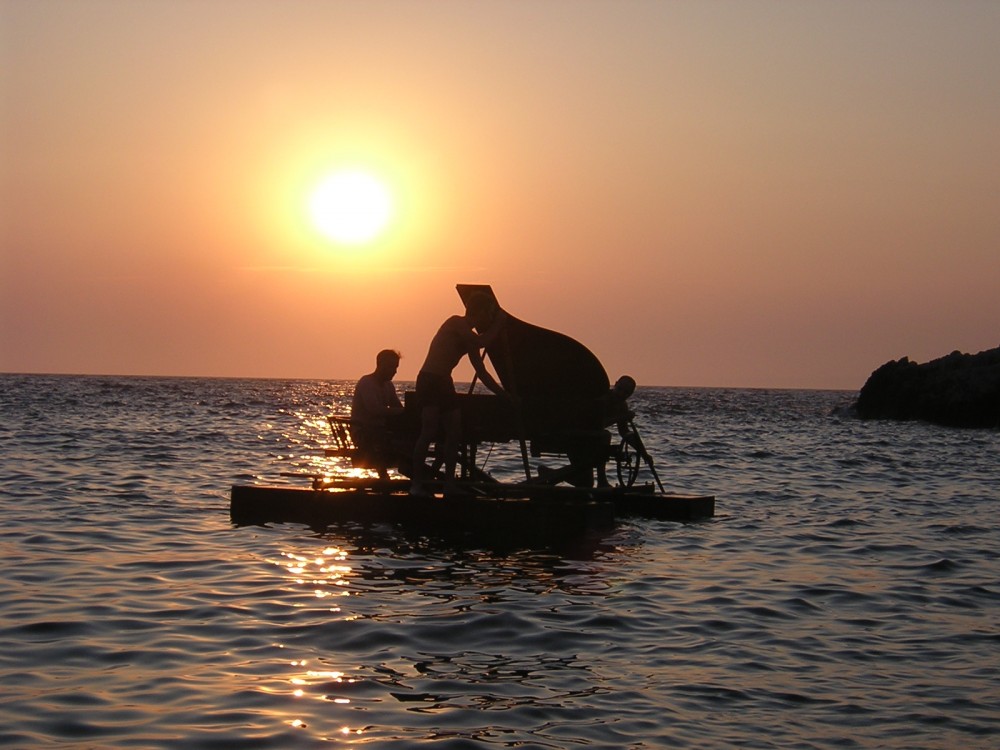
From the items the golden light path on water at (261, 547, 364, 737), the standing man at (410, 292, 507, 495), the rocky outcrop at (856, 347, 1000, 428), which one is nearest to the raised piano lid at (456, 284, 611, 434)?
the standing man at (410, 292, 507, 495)

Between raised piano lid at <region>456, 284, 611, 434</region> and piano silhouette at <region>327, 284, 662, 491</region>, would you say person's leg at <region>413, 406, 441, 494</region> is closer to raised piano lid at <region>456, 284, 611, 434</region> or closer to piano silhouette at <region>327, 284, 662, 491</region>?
piano silhouette at <region>327, 284, 662, 491</region>

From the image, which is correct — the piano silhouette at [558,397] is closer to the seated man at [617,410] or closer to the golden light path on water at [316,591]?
the seated man at [617,410]

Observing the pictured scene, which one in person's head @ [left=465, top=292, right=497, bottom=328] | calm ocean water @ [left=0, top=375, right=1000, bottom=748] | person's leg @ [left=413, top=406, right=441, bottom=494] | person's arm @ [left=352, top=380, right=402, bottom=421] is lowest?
calm ocean water @ [left=0, top=375, right=1000, bottom=748]

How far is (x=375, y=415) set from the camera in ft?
49.4

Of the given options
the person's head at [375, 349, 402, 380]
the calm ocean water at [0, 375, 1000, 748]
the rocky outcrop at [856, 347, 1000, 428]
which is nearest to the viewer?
the calm ocean water at [0, 375, 1000, 748]

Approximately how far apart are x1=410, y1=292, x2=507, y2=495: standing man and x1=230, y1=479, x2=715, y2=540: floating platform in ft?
1.10

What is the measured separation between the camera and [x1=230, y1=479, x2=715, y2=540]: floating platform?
45.0 ft

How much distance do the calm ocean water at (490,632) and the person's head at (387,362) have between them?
206 cm

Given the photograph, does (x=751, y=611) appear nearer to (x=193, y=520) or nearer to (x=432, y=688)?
(x=432, y=688)

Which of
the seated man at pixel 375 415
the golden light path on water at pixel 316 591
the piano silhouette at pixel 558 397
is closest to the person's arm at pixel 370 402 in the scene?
the seated man at pixel 375 415

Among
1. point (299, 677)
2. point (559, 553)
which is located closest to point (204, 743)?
point (299, 677)

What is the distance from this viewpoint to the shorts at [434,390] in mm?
13695

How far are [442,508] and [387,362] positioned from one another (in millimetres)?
2110

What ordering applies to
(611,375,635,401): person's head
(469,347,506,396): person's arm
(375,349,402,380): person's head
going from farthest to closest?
(611,375,635,401): person's head
(375,349,402,380): person's head
(469,347,506,396): person's arm
